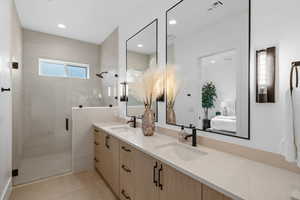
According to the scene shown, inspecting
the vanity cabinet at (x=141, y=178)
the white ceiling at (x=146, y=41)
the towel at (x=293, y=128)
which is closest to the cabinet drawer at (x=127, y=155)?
the vanity cabinet at (x=141, y=178)

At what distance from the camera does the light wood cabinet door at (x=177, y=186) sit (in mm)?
935

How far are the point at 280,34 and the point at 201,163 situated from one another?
1.00m

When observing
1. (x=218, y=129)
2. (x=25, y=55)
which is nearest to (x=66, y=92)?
(x=25, y=55)

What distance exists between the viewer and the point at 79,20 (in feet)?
9.61

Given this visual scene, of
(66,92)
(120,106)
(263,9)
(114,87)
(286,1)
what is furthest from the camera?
(66,92)

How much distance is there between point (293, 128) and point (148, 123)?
136 centimetres

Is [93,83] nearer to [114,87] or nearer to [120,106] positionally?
[114,87]

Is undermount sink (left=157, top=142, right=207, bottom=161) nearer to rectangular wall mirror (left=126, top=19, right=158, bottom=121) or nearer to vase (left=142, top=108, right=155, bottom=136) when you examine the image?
vase (left=142, top=108, right=155, bottom=136)

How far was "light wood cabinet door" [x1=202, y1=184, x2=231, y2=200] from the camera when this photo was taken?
80cm

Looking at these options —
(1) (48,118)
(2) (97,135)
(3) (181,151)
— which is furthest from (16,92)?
(3) (181,151)

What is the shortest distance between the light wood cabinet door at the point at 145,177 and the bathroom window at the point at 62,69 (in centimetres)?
315

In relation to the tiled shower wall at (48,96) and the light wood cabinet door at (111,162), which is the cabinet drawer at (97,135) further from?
the tiled shower wall at (48,96)

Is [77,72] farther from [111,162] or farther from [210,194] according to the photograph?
[210,194]

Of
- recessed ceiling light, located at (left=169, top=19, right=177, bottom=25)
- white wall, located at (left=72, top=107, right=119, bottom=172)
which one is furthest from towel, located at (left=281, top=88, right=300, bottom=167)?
white wall, located at (left=72, top=107, right=119, bottom=172)
